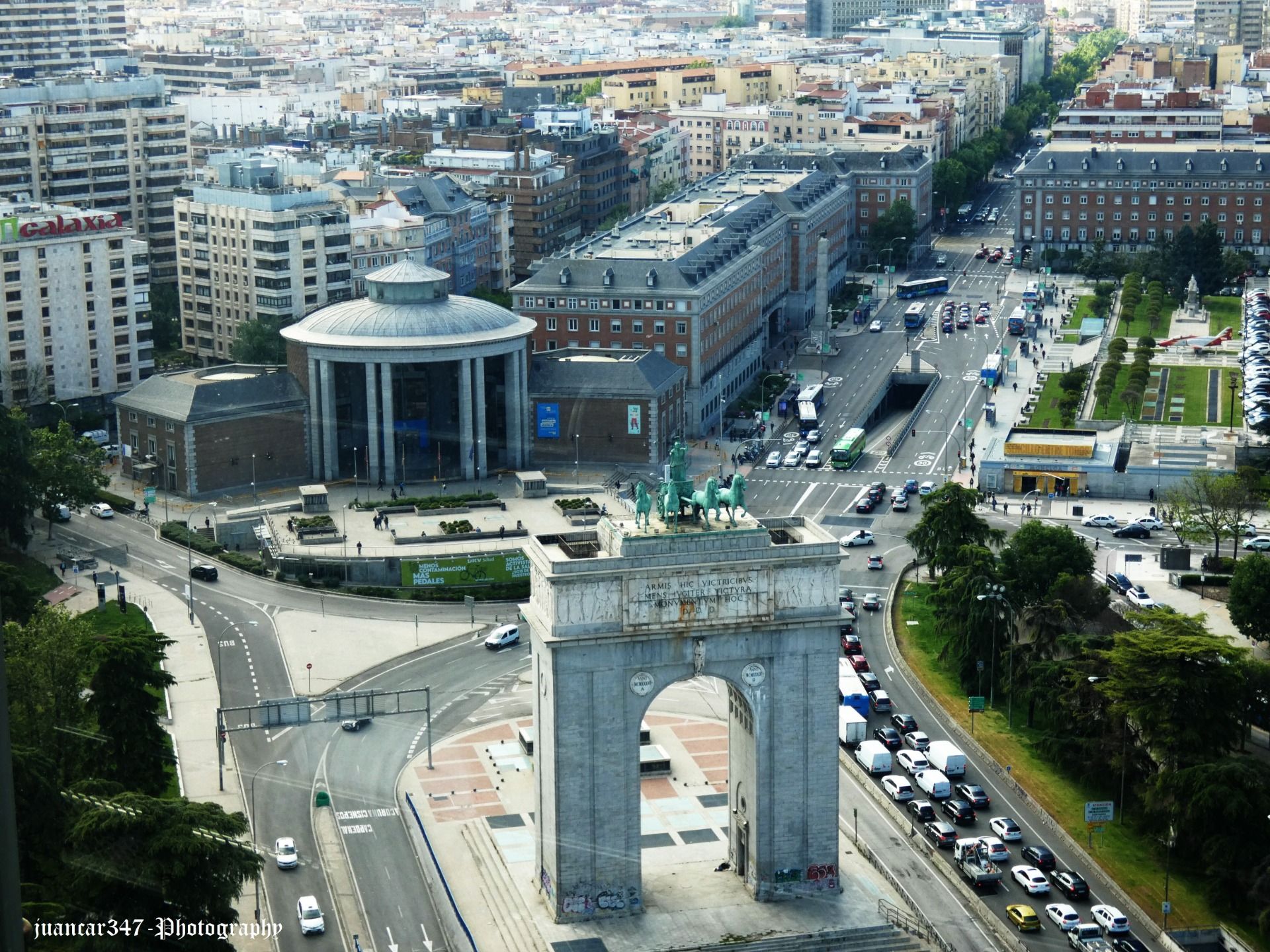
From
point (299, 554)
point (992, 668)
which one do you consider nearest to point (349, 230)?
point (299, 554)

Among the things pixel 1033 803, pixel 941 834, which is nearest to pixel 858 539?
pixel 1033 803

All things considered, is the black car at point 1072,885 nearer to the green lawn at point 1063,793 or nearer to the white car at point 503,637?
the green lawn at point 1063,793

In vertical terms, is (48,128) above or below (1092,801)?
above

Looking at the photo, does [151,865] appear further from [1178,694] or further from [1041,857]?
[1178,694]

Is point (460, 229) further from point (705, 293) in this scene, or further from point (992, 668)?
point (992, 668)

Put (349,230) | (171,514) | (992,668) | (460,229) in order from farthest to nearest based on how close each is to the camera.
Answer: (460,229) → (349,230) → (171,514) → (992,668)

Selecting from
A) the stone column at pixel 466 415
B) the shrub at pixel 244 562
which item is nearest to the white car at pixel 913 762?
the shrub at pixel 244 562
